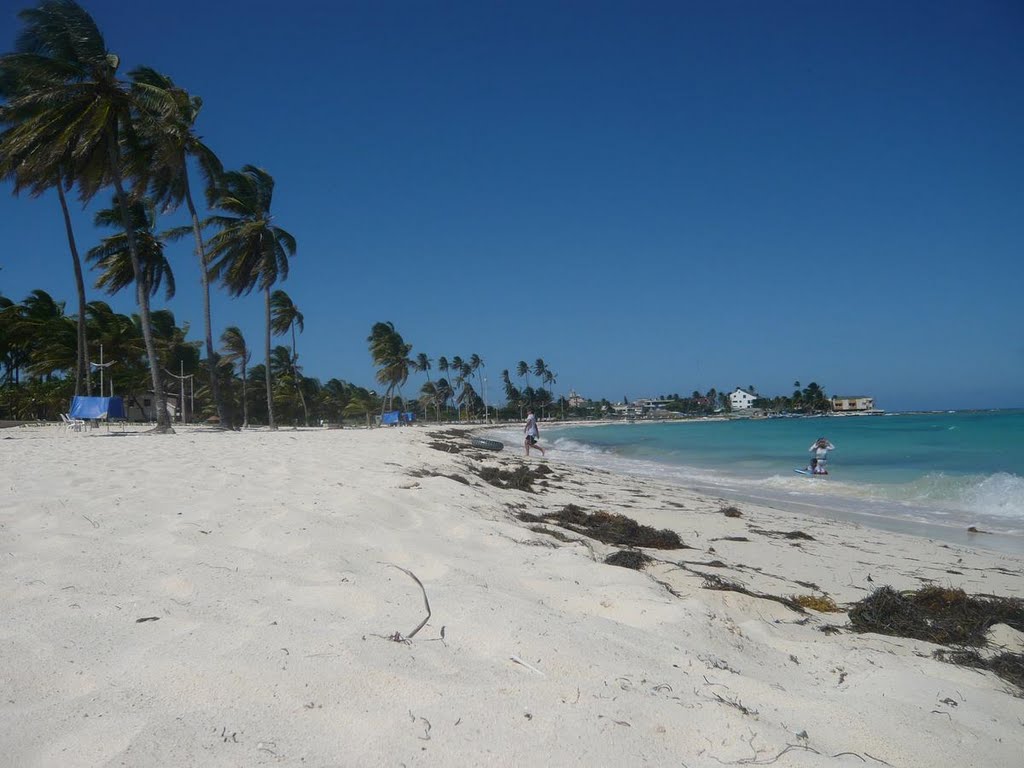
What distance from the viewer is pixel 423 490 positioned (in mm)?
5500

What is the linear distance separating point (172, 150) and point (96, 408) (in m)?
7.49

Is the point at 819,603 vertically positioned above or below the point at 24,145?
below

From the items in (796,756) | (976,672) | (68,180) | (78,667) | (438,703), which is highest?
(68,180)

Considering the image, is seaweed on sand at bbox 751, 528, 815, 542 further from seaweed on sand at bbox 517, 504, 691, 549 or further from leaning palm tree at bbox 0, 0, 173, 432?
leaning palm tree at bbox 0, 0, 173, 432

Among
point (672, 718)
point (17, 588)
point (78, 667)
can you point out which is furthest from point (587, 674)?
point (17, 588)

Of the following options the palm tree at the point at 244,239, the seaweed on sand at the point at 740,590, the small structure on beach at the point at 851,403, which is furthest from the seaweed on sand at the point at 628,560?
the small structure on beach at the point at 851,403

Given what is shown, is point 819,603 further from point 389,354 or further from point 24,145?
point 389,354

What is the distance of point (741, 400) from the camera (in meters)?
163

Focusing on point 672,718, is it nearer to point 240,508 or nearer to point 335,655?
point 335,655

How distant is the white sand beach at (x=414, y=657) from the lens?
1.57 m

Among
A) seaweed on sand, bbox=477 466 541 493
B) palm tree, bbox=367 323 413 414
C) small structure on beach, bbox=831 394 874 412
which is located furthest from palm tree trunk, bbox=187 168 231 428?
small structure on beach, bbox=831 394 874 412

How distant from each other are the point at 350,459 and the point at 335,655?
6.57 m

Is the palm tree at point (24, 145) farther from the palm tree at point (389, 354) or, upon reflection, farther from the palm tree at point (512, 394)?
the palm tree at point (512, 394)

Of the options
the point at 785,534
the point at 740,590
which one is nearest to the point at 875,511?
the point at 785,534
